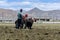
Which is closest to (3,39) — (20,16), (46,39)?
(46,39)

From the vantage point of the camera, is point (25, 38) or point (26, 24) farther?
point (26, 24)

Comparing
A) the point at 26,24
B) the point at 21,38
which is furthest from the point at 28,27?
the point at 21,38

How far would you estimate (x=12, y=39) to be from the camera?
12750 mm

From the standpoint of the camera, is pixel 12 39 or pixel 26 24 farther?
pixel 26 24

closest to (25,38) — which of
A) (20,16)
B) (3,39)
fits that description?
(3,39)

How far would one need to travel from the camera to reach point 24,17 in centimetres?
2169

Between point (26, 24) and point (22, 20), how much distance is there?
1.46 feet

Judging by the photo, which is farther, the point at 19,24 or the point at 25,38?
the point at 19,24

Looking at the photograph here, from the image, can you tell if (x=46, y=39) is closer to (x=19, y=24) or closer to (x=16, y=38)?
(x=16, y=38)

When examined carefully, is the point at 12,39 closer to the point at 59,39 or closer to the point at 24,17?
the point at 59,39

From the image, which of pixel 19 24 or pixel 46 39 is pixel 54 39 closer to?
pixel 46 39

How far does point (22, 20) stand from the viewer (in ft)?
70.8

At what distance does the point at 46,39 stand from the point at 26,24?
8.79 m

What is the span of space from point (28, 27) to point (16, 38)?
8622 mm
